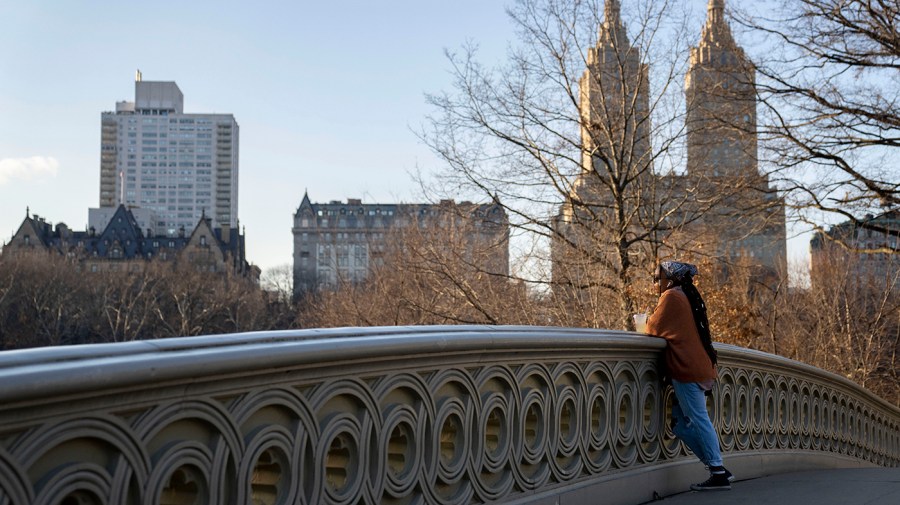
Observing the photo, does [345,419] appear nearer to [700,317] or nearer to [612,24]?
[700,317]

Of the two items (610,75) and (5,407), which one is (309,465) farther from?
(610,75)

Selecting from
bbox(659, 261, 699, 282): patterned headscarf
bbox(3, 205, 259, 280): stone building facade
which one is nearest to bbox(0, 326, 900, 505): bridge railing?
bbox(659, 261, 699, 282): patterned headscarf

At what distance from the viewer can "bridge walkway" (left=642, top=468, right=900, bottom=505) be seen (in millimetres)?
6660

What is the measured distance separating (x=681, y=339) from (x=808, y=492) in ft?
4.61

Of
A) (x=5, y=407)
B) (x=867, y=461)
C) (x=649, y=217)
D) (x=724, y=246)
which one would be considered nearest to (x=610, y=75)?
(x=649, y=217)

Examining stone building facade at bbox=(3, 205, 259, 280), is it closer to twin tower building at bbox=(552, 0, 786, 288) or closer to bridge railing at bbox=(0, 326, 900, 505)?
twin tower building at bbox=(552, 0, 786, 288)

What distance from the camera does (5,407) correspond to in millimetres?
2643

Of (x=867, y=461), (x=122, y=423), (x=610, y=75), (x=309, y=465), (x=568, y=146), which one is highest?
(x=610, y=75)

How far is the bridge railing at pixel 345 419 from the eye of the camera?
2.90 m

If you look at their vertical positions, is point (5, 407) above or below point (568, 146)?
below

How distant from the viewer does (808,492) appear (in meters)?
7.19

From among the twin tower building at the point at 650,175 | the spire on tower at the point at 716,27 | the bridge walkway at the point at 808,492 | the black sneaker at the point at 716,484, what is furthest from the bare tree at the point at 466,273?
the black sneaker at the point at 716,484

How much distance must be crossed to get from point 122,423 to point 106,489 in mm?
196

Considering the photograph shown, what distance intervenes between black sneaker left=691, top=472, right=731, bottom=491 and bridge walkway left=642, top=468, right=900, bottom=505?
1.5 inches
